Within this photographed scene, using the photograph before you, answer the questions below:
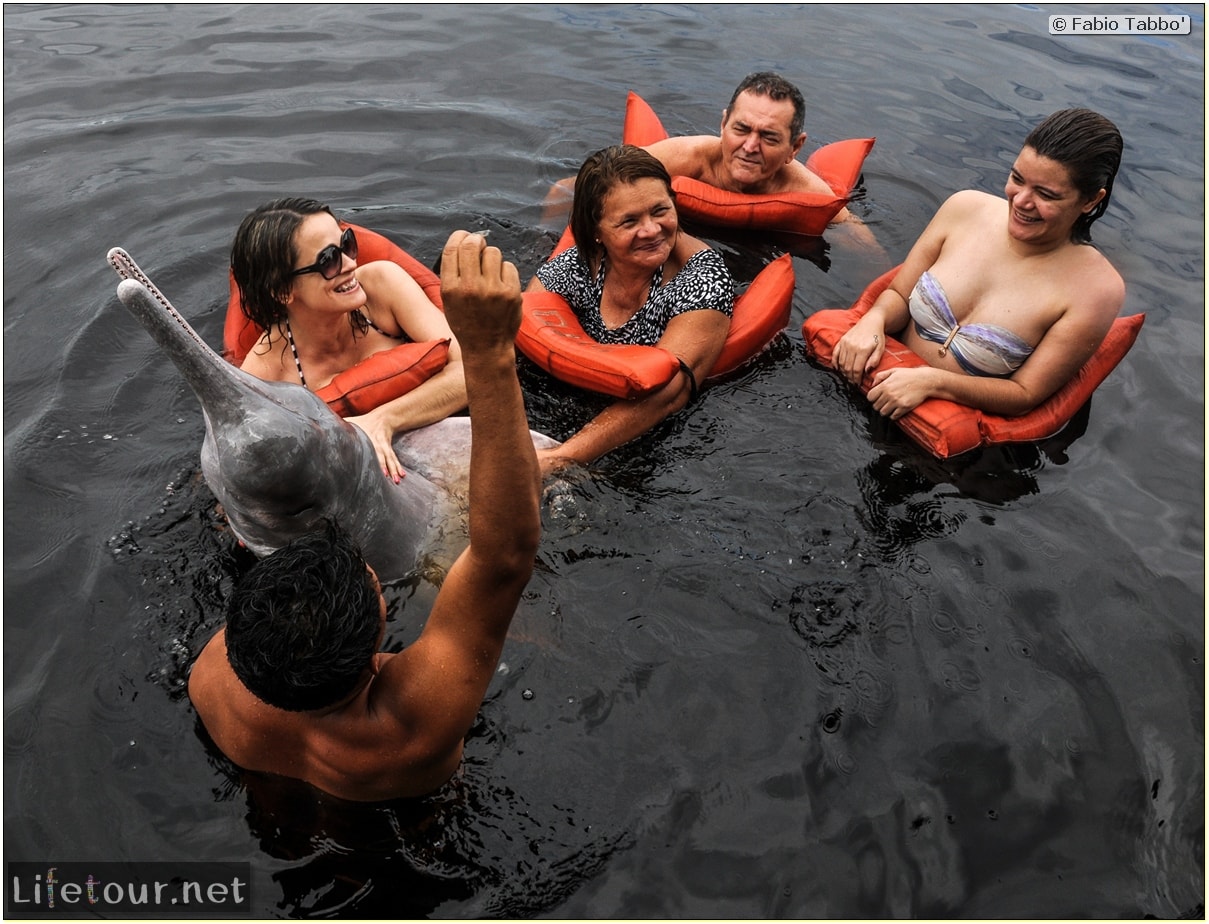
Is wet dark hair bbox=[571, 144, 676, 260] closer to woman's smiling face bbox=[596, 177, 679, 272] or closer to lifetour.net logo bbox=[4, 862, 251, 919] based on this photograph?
woman's smiling face bbox=[596, 177, 679, 272]

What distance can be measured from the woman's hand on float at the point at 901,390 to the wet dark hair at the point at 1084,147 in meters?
1.25

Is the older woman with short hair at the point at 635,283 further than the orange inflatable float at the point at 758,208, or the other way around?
the orange inflatable float at the point at 758,208

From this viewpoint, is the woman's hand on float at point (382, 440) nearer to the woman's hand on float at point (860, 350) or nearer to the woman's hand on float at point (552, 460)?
the woman's hand on float at point (552, 460)

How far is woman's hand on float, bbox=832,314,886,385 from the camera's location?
5992 mm

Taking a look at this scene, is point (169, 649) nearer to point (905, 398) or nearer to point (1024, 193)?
point (905, 398)

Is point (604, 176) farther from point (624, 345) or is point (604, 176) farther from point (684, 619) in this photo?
point (684, 619)

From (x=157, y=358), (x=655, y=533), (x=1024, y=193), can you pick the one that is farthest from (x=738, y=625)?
(x=157, y=358)

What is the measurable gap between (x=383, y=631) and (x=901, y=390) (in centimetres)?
375

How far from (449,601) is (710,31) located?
10432 millimetres

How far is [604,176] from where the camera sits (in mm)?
5676

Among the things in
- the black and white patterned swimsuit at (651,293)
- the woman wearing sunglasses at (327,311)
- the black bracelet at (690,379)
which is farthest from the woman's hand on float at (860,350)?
the woman wearing sunglasses at (327,311)

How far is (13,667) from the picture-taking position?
14.4ft

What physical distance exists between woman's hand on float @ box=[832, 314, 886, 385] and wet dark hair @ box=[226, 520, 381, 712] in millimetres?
3895

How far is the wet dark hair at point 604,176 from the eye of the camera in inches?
222
